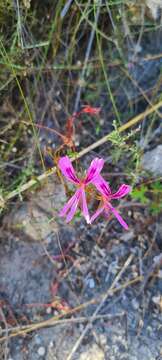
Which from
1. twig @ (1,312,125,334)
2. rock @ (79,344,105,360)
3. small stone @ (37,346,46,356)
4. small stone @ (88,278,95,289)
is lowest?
rock @ (79,344,105,360)

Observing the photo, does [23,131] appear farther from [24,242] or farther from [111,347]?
[111,347]

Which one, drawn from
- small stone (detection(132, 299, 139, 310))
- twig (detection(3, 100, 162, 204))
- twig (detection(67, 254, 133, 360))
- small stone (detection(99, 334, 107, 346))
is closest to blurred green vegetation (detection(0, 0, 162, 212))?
twig (detection(3, 100, 162, 204))

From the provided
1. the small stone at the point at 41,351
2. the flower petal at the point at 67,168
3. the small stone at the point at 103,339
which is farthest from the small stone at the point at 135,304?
the flower petal at the point at 67,168

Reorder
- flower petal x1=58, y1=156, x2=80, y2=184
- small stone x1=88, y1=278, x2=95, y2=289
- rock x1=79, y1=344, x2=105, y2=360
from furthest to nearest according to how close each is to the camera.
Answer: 1. small stone x1=88, y1=278, x2=95, y2=289
2. rock x1=79, y1=344, x2=105, y2=360
3. flower petal x1=58, y1=156, x2=80, y2=184

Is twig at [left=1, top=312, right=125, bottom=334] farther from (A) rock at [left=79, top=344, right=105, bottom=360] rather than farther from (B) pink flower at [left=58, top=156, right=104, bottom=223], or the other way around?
(B) pink flower at [left=58, top=156, right=104, bottom=223]

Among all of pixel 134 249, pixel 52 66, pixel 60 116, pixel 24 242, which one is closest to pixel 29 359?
pixel 24 242

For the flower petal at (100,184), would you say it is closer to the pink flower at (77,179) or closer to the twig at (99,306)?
the pink flower at (77,179)
